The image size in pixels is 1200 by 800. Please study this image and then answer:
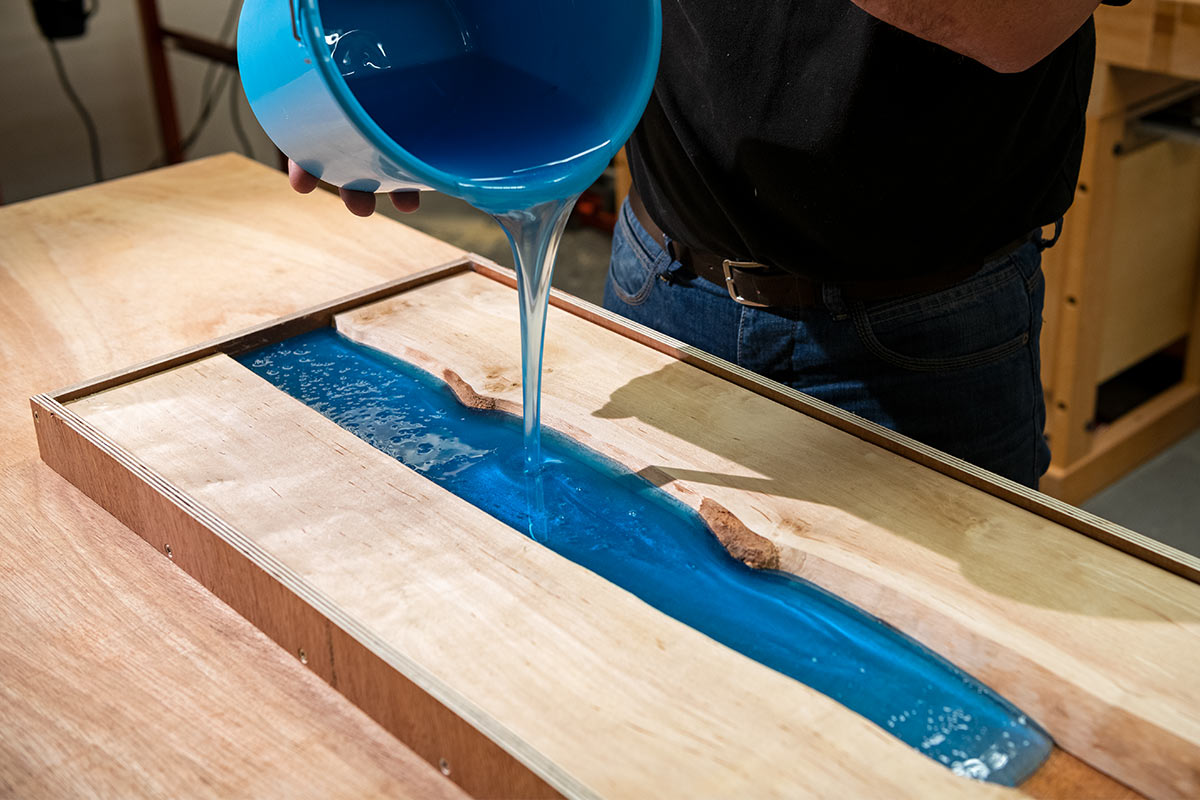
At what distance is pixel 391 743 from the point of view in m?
0.72

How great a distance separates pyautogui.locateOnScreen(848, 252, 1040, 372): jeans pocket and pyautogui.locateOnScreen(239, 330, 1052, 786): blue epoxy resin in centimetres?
28

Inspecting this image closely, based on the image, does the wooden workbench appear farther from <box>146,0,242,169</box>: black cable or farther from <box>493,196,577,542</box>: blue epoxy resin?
<box>146,0,242,169</box>: black cable

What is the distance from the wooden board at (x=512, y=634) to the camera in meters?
0.64

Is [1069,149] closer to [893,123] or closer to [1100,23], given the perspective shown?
[893,123]

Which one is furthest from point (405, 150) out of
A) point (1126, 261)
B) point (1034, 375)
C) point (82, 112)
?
point (82, 112)

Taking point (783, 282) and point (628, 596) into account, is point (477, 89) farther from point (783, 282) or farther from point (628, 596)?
point (628, 596)

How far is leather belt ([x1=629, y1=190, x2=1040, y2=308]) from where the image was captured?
104 centimetres

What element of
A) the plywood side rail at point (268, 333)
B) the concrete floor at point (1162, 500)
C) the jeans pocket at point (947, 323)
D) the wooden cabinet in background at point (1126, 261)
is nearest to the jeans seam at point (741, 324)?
the jeans pocket at point (947, 323)

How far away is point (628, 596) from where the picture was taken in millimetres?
771

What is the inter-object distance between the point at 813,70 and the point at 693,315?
0.28m

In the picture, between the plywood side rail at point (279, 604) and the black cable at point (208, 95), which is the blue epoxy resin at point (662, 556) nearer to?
the plywood side rail at point (279, 604)

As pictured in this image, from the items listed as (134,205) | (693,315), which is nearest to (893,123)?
(693,315)

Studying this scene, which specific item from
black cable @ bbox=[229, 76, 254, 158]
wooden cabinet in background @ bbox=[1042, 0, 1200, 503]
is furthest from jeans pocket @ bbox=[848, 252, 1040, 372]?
black cable @ bbox=[229, 76, 254, 158]

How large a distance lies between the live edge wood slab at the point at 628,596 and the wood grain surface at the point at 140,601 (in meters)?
0.02
